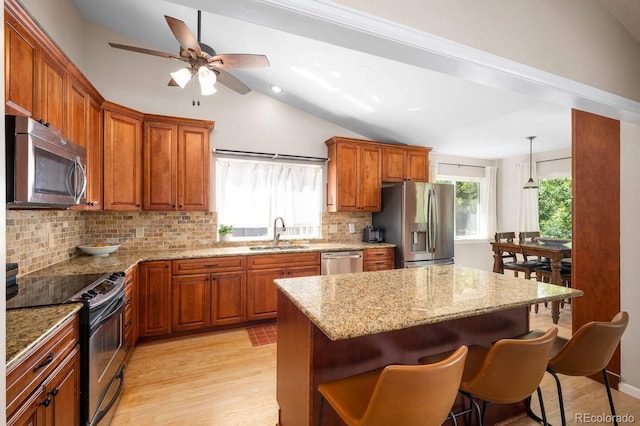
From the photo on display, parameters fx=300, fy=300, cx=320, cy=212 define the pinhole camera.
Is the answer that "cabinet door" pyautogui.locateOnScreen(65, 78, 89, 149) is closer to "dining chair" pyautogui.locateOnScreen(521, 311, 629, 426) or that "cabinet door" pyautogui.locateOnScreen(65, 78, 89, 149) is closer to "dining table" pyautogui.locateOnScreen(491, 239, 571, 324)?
"dining chair" pyautogui.locateOnScreen(521, 311, 629, 426)

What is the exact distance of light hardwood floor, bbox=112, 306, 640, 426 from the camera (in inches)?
78.2

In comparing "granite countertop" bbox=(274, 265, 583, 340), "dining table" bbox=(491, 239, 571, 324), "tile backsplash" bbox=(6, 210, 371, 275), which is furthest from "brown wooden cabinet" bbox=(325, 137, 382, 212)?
"granite countertop" bbox=(274, 265, 583, 340)

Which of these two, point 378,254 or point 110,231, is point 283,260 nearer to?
point 378,254

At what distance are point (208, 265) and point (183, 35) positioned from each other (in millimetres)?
2166

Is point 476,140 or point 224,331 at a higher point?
point 476,140

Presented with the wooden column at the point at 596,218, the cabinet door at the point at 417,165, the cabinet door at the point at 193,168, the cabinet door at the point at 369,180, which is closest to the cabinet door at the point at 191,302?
the cabinet door at the point at 193,168

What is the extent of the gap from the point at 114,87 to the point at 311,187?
265 cm

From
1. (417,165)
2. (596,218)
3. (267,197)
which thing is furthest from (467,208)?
(267,197)

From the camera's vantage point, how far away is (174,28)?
6.52 feet

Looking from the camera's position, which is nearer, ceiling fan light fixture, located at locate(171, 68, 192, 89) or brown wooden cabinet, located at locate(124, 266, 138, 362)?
ceiling fan light fixture, located at locate(171, 68, 192, 89)

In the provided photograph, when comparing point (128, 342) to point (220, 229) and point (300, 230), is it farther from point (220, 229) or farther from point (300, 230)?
point (300, 230)

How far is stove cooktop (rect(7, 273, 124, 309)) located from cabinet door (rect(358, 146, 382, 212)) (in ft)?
9.92

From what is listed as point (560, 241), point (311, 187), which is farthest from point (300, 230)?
point (560, 241)

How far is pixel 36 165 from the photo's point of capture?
1484 millimetres
